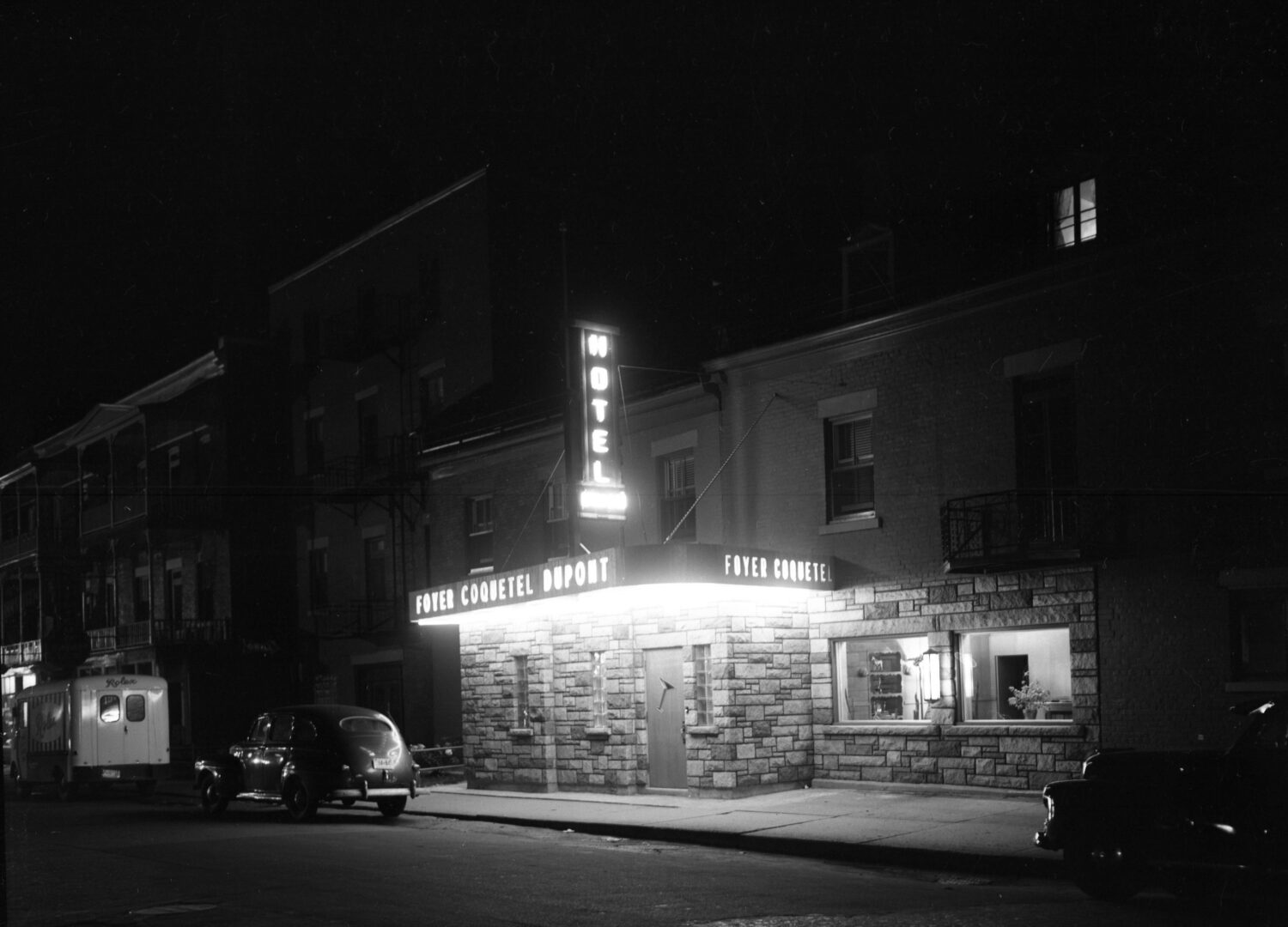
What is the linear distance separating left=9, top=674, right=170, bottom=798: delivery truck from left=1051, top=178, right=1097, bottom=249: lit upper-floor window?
76.7 feet

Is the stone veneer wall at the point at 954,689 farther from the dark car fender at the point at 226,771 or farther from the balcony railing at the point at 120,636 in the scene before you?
the balcony railing at the point at 120,636

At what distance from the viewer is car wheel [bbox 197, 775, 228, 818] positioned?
2342cm

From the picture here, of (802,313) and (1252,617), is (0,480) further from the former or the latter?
(1252,617)

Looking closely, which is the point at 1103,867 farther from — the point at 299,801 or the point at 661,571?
the point at 299,801

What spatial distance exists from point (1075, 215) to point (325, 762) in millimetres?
13316

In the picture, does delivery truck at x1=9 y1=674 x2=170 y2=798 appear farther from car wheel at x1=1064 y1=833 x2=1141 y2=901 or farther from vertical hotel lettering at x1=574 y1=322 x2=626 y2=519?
car wheel at x1=1064 y1=833 x2=1141 y2=901

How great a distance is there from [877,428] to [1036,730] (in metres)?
4.84

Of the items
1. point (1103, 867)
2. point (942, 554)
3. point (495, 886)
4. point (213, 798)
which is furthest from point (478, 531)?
point (1103, 867)

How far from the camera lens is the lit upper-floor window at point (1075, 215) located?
1762cm

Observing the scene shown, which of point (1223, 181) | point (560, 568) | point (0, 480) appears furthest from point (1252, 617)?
point (0, 480)

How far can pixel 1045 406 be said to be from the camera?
18203mm

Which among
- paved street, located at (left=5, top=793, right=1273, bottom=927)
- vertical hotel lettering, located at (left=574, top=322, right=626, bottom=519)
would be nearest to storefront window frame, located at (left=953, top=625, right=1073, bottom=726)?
paved street, located at (left=5, top=793, right=1273, bottom=927)

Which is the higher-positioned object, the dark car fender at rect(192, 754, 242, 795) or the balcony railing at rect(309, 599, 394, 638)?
the balcony railing at rect(309, 599, 394, 638)

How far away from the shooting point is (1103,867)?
1120 centimetres
